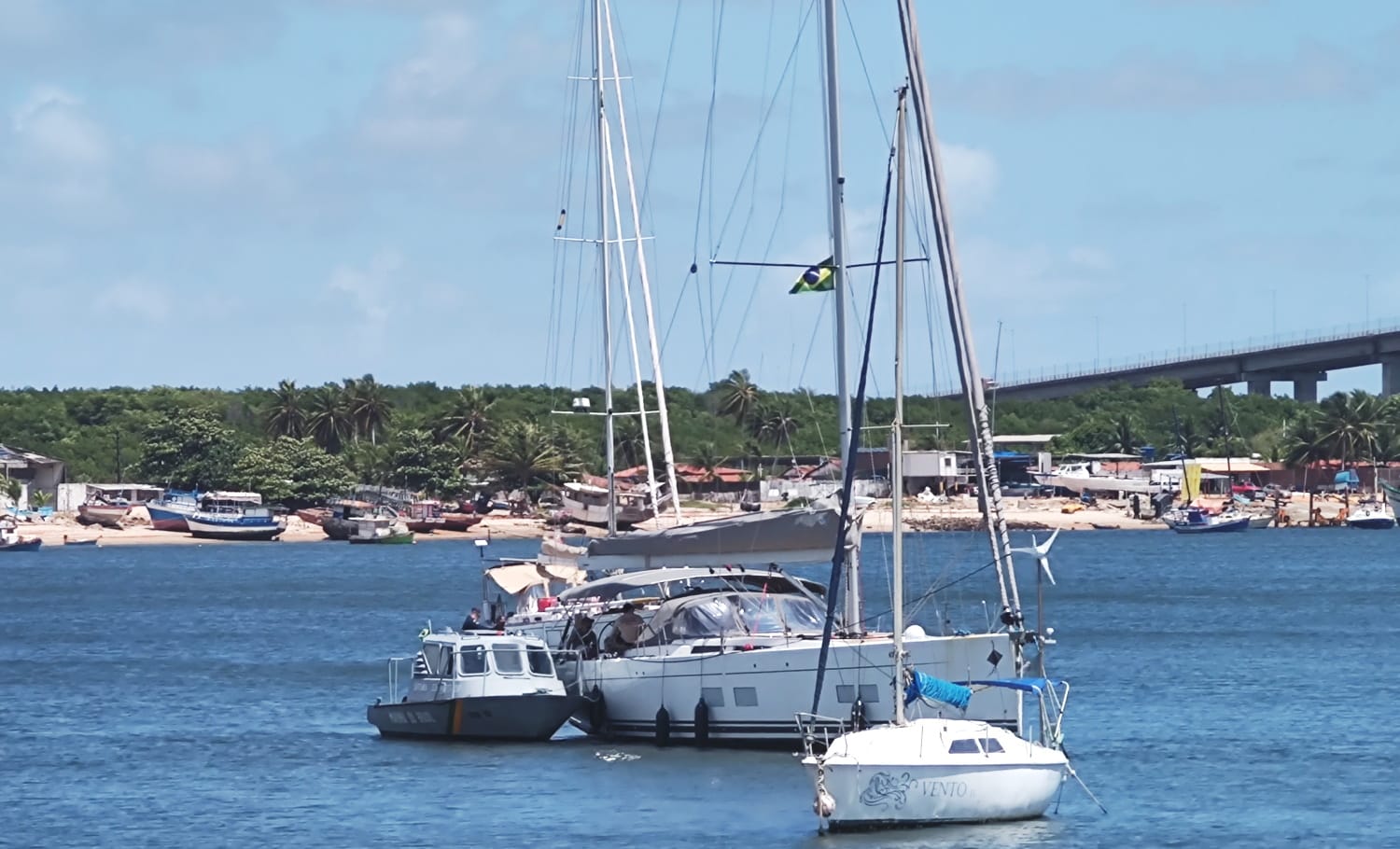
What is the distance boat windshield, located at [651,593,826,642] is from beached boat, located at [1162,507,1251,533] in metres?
146

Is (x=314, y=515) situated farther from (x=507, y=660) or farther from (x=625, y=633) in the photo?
(x=625, y=633)

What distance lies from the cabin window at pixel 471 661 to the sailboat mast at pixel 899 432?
13187 mm

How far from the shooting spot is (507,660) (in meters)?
48.5

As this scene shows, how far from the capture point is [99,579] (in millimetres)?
132250

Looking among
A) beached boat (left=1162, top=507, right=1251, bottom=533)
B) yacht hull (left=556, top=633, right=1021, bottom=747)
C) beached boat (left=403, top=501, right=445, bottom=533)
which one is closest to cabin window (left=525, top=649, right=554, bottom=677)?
yacht hull (left=556, top=633, right=1021, bottom=747)

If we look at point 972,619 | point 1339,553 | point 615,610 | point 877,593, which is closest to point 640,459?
point 1339,553

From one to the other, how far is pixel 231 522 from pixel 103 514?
11.9 m

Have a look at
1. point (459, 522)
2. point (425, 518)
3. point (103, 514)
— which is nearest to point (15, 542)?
point (103, 514)

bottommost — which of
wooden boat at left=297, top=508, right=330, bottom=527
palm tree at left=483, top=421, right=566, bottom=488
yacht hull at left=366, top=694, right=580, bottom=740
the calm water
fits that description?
the calm water

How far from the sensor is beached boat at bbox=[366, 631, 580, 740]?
158ft

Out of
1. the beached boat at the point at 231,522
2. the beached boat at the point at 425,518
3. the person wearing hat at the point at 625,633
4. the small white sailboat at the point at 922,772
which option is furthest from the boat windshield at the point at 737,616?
the beached boat at the point at 425,518

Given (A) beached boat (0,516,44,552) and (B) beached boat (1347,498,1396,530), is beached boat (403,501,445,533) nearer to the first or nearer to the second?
(A) beached boat (0,516,44,552)

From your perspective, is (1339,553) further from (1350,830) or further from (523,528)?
(1350,830)

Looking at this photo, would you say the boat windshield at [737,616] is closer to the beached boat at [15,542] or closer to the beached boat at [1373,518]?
the beached boat at [15,542]
